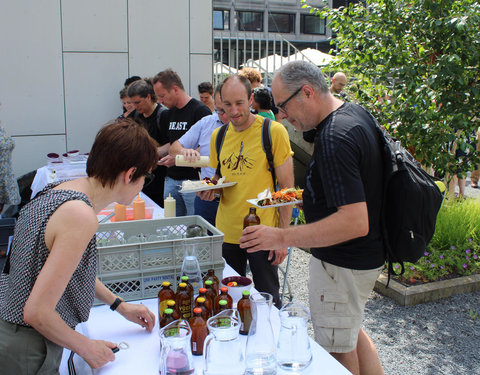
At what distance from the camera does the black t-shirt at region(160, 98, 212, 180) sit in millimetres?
4219

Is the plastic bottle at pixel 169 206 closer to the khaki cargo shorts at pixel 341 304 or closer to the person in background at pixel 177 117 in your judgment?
the person in background at pixel 177 117

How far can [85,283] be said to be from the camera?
1.55m

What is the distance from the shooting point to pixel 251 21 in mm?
31750

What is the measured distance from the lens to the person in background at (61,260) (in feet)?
4.44

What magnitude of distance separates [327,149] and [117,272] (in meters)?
1.09

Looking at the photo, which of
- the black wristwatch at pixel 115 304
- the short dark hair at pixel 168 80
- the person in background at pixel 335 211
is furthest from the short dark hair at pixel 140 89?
the black wristwatch at pixel 115 304

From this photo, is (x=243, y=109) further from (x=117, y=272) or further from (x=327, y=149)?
(x=117, y=272)

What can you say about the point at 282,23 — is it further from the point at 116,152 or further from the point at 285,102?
the point at 116,152

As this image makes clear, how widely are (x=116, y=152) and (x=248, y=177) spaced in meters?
1.40

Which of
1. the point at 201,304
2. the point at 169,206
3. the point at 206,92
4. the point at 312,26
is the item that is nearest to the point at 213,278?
the point at 201,304

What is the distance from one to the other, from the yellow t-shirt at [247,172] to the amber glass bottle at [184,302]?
3.76 ft

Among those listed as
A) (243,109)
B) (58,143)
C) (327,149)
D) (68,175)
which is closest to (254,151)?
(243,109)

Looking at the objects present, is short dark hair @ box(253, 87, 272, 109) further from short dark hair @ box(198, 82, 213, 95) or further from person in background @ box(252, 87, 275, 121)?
short dark hair @ box(198, 82, 213, 95)

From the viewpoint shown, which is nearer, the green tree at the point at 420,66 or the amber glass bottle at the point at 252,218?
the amber glass bottle at the point at 252,218
